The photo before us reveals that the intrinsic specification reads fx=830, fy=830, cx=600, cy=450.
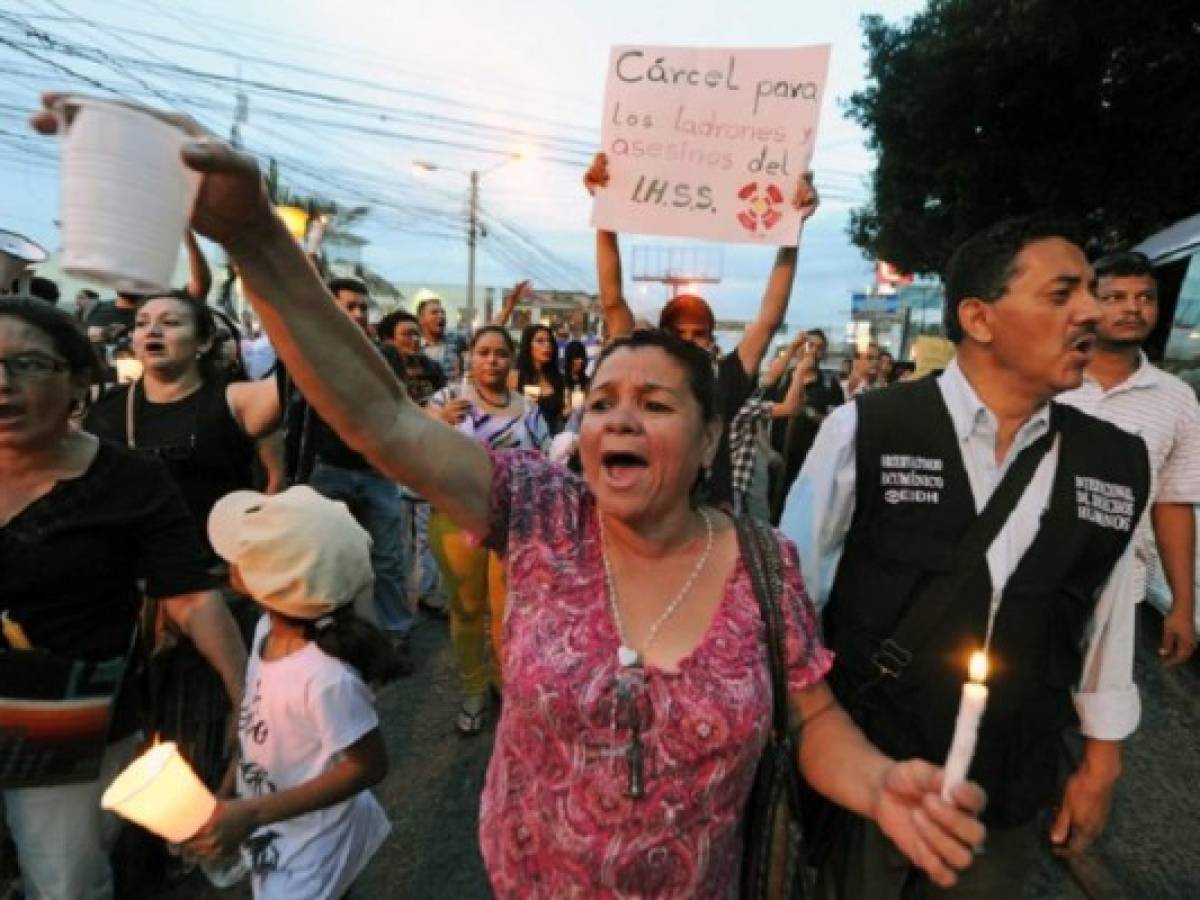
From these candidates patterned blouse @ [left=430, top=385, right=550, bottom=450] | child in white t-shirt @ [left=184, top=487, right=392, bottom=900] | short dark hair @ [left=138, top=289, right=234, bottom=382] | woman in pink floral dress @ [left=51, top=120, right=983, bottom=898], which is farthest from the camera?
patterned blouse @ [left=430, top=385, right=550, bottom=450]

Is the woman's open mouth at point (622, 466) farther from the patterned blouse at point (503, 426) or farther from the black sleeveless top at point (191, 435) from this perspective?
the patterned blouse at point (503, 426)

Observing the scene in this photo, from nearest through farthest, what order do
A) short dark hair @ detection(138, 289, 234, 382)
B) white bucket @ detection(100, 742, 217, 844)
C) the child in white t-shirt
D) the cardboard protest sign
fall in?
white bucket @ detection(100, 742, 217, 844)
the child in white t-shirt
the cardboard protest sign
short dark hair @ detection(138, 289, 234, 382)

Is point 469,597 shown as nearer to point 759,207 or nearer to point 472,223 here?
point 759,207

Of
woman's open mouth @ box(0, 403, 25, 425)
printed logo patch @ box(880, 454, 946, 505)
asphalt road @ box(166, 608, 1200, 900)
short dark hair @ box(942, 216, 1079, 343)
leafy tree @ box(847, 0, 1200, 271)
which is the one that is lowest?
asphalt road @ box(166, 608, 1200, 900)

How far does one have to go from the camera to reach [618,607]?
1.63 meters

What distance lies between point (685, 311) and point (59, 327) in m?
2.50

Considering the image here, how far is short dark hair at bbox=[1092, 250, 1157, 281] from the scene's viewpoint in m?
3.44

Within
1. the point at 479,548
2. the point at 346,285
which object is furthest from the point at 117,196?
the point at 346,285

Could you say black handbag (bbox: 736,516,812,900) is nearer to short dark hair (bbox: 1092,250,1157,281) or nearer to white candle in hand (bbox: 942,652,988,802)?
white candle in hand (bbox: 942,652,988,802)

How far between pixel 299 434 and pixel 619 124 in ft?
7.29

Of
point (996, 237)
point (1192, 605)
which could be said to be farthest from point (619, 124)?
point (1192, 605)

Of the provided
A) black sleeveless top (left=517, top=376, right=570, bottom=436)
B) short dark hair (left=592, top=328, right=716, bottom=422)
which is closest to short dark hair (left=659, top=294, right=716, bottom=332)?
short dark hair (left=592, top=328, right=716, bottom=422)

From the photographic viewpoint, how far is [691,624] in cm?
164

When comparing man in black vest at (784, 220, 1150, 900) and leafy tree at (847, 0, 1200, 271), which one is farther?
leafy tree at (847, 0, 1200, 271)
